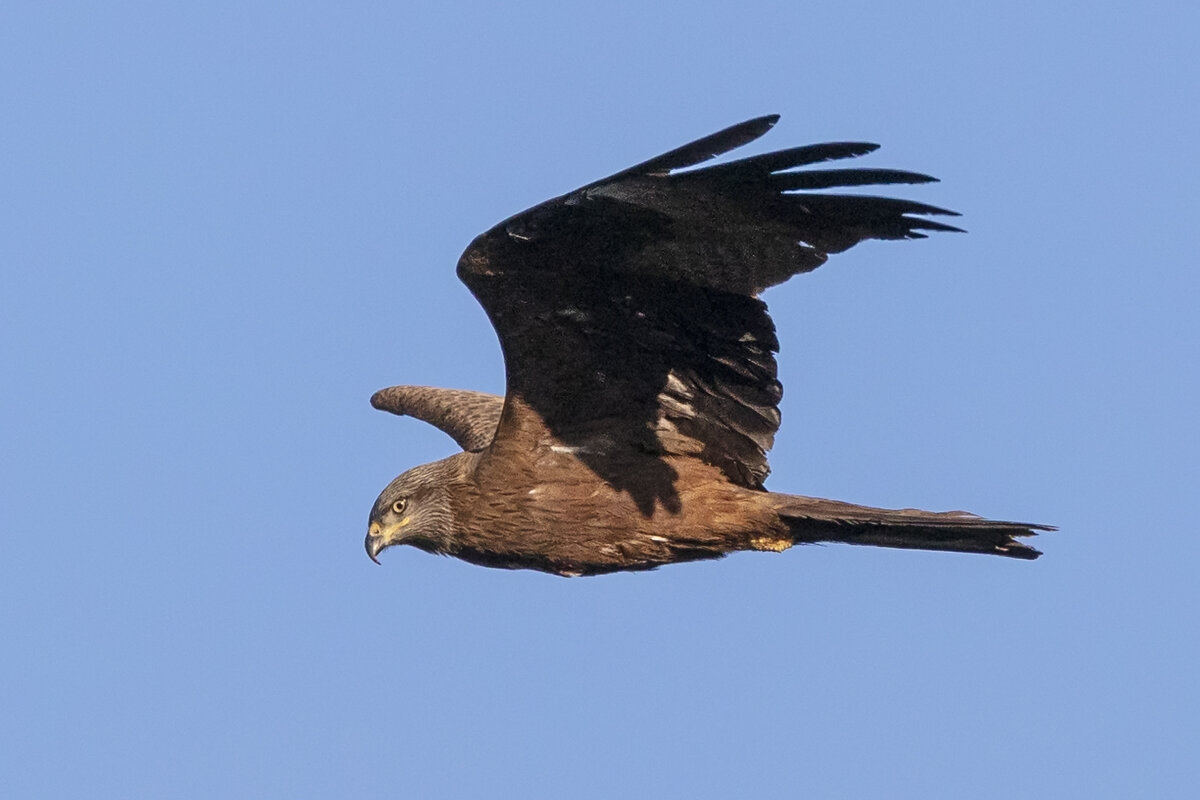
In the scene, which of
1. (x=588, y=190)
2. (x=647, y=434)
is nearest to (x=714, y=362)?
(x=647, y=434)

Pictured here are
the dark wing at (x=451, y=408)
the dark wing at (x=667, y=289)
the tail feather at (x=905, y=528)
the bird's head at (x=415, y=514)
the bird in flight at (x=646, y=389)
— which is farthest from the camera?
the dark wing at (x=451, y=408)

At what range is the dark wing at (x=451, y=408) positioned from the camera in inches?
416

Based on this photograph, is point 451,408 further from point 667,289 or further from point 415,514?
point 667,289

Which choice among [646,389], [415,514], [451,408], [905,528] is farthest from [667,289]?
[451,408]

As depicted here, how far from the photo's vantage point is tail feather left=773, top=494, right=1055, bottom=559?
835 cm

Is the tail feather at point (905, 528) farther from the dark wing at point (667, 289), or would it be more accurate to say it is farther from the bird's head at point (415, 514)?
the bird's head at point (415, 514)

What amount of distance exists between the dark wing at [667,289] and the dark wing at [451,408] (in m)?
1.49

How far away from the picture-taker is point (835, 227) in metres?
7.78

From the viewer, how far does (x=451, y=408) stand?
1111cm

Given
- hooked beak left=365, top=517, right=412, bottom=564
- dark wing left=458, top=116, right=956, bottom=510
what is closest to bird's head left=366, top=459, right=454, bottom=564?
hooked beak left=365, top=517, right=412, bottom=564

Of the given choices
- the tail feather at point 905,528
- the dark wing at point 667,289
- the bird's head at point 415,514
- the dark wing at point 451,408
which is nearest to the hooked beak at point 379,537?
the bird's head at point 415,514

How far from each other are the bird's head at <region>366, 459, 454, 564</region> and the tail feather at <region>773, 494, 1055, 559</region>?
61.9 inches

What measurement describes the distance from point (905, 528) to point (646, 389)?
1.31 meters

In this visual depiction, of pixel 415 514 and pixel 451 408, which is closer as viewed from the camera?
pixel 415 514
